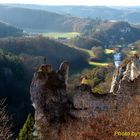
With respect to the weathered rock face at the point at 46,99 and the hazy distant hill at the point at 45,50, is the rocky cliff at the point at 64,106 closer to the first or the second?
the weathered rock face at the point at 46,99

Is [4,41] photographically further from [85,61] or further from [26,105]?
[26,105]

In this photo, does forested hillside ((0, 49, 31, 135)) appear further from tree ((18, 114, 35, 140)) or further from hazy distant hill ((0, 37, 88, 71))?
tree ((18, 114, 35, 140))

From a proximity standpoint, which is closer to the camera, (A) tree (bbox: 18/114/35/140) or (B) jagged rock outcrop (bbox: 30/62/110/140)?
(B) jagged rock outcrop (bbox: 30/62/110/140)

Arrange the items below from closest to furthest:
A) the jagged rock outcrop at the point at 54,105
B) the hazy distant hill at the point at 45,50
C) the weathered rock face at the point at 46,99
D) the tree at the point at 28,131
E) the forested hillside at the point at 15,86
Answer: the jagged rock outcrop at the point at 54,105, the weathered rock face at the point at 46,99, the tree at the point at 28,131, the forested hillside at the point at 15,86, the hazy distant hill at the point at 45,50

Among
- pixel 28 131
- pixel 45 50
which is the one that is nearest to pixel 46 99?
pixel 28 131

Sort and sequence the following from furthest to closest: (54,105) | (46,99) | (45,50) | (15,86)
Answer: (45,50), (15,86), (46,99), (54,105)

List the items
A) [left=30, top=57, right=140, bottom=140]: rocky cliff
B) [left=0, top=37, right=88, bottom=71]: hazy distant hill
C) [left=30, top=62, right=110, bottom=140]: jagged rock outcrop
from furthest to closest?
[left=0, top=37, right=88, bottom=71]: hazy distant hill → [left=30, top=62, right=110, bottom=140]: jagged rock outcrop → [left=30, top=57, right=140, bottom=140]: rocky cliff

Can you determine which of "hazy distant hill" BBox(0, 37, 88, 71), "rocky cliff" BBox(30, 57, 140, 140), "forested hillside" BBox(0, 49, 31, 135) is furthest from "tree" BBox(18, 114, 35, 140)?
"hazy distant hill" BBox(0, 37, 88, 71)

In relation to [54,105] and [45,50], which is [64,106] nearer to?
[54,105]

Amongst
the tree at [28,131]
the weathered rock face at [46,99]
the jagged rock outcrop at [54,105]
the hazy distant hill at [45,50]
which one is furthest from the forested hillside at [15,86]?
the jagged rock outcrop at [54,105]

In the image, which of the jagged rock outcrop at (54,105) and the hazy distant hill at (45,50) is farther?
the hazy distant hill at (45,50)

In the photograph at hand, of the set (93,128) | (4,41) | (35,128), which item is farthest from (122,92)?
(4,41)

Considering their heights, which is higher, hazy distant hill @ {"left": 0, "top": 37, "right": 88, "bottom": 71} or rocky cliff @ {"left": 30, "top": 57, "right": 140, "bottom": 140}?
rocky cliff @ {"left": 30, "top": 57, "right": 140, "bottom": 140}
